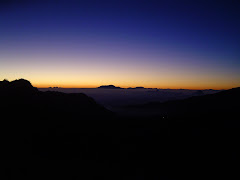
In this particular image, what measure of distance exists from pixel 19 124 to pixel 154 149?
185 feet

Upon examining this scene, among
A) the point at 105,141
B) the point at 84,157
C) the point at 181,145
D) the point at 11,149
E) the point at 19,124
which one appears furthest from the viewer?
the point at 19,124

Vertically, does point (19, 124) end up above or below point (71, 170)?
above

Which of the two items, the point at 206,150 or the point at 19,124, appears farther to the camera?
the point at 19,124

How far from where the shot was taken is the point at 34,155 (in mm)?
42938


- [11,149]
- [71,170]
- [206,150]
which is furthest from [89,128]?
[206,150]

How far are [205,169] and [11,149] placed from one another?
54.1m

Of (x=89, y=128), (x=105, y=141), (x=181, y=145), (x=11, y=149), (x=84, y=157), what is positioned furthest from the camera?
(x=89, y=128)

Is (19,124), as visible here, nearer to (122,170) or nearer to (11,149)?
(11,149)

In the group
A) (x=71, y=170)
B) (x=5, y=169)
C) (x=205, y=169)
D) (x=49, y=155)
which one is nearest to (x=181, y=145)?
(x=205, y=169)

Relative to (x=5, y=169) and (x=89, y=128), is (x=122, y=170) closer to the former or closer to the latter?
(x=5, y=169)

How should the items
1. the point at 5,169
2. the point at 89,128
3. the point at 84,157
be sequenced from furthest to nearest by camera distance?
the point at 89,128 → the point at 84,157 → the point at 5,169

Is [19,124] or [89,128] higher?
[19,124]

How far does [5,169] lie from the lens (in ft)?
110

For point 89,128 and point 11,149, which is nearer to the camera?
point 11,149
